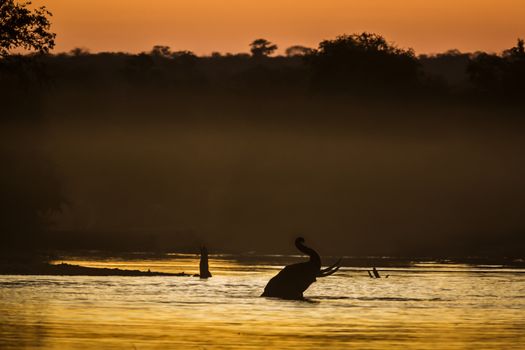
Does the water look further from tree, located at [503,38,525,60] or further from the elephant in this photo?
tree, located at [503,38,525,60]

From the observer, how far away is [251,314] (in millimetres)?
54156

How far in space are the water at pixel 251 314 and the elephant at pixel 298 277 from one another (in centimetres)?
71

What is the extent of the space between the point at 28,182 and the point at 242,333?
72.6m

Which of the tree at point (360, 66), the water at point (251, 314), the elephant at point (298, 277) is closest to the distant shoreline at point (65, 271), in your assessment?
the water at point (251, 314)

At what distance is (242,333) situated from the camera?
4722 cm

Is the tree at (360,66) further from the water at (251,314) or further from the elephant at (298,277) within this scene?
the elephant at (298,277)

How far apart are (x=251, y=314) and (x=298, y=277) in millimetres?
7248

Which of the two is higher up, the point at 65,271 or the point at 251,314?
the point at 65,271

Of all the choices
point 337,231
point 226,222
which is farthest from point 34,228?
point 226,222

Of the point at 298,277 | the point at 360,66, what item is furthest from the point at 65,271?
the point at 360,66

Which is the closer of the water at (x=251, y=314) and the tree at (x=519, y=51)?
the water at (x=251, y=314)

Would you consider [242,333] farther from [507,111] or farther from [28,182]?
[507,111]

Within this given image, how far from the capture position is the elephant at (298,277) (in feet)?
199

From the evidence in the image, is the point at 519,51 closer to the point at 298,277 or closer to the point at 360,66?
the point at 360,66
